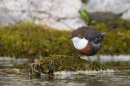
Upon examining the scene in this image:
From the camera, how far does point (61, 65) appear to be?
328 inches

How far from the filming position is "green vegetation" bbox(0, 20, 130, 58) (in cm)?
1320

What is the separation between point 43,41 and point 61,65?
5092 mm

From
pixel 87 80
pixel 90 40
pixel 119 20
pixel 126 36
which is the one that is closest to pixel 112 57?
pixel 126 36

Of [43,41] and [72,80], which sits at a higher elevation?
[43,41]

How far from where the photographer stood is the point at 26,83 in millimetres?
7199

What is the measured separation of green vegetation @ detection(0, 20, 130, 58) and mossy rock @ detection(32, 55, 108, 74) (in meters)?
4.65

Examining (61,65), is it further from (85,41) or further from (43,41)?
(43,41)

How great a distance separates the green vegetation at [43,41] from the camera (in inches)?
520

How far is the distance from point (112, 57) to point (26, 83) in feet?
19.9

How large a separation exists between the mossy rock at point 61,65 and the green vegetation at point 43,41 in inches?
183

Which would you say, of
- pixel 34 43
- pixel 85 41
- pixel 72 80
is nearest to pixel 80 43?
pixel 85 41

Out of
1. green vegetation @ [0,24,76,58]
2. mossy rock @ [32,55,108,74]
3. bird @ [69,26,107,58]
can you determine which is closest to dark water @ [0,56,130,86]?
mossy rock @ [32,55,108,74]

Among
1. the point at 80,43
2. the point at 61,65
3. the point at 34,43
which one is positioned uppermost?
the point at 34,43

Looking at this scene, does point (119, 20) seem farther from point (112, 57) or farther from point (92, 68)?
point (92, 68)
